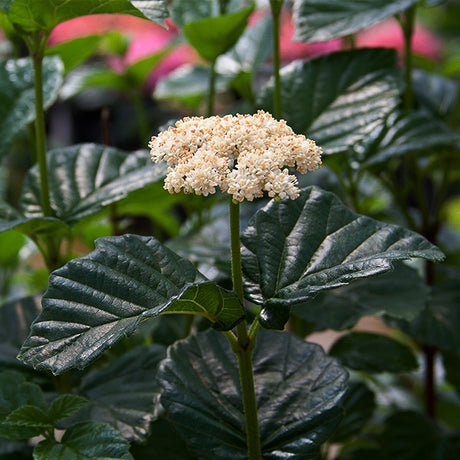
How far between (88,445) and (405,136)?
0.46 m

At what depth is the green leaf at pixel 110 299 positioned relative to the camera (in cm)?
35

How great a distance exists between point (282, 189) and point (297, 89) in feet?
1.01

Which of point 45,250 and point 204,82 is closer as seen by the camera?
point 45,250

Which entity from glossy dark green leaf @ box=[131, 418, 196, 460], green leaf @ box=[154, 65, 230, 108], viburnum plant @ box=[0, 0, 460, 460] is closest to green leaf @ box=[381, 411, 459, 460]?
viburnum plant @ box=[0, 0, 460, 460]

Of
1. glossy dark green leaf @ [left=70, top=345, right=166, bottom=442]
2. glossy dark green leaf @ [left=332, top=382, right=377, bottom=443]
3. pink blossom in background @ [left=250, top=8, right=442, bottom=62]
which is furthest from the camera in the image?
pink blossom in background @ [left=250, top=8, right=442, bottom=62]

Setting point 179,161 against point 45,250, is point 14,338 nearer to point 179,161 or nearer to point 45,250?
point 45,250

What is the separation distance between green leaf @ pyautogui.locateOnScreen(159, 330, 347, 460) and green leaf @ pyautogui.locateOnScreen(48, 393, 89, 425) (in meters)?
0.06

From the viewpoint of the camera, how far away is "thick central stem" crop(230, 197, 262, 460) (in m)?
0.38

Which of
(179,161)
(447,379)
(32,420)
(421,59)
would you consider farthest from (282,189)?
(421,59)

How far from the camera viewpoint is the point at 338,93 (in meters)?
0.63

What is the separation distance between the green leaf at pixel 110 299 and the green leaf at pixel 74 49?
38 centimetres

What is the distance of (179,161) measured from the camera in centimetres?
38

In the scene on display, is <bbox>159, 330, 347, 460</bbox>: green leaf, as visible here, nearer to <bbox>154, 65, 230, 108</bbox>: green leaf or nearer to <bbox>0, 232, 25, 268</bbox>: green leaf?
<bbox>0, 232, 25, 268</bbox>: green leaf

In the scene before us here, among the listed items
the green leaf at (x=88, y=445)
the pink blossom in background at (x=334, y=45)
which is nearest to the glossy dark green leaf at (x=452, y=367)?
the green leaf at (x=88, y=445)
